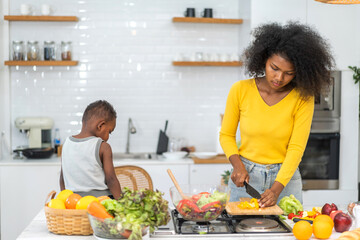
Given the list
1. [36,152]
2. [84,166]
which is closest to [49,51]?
[36,152]

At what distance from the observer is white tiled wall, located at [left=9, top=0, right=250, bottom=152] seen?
186 inches

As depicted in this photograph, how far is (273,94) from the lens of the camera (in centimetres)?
258

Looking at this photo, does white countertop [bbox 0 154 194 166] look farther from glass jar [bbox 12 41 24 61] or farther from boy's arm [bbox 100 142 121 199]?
boy's arm [bbox 100 142 121 199]

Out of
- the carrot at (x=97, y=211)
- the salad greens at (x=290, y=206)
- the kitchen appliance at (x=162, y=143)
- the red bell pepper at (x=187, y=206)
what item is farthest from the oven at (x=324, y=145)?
the carrot at (x=97, y=211)

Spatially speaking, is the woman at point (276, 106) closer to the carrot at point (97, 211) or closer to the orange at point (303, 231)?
the orange at point (303, 231)

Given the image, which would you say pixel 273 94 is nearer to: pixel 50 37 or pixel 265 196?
pixel 265 196

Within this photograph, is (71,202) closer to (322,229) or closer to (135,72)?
(322,229)

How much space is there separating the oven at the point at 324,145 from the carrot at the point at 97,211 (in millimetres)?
2929

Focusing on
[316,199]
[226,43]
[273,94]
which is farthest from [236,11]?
[273,94]

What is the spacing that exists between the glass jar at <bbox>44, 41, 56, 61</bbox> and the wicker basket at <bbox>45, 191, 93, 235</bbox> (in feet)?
9.52

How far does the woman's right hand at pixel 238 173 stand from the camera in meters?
2.50

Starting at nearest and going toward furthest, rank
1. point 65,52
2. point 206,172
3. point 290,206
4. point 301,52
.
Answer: point 290,206 → point 301,52 → point 206,172 → point 65,52

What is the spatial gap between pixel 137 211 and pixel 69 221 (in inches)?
12.6

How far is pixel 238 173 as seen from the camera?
2.53 m
